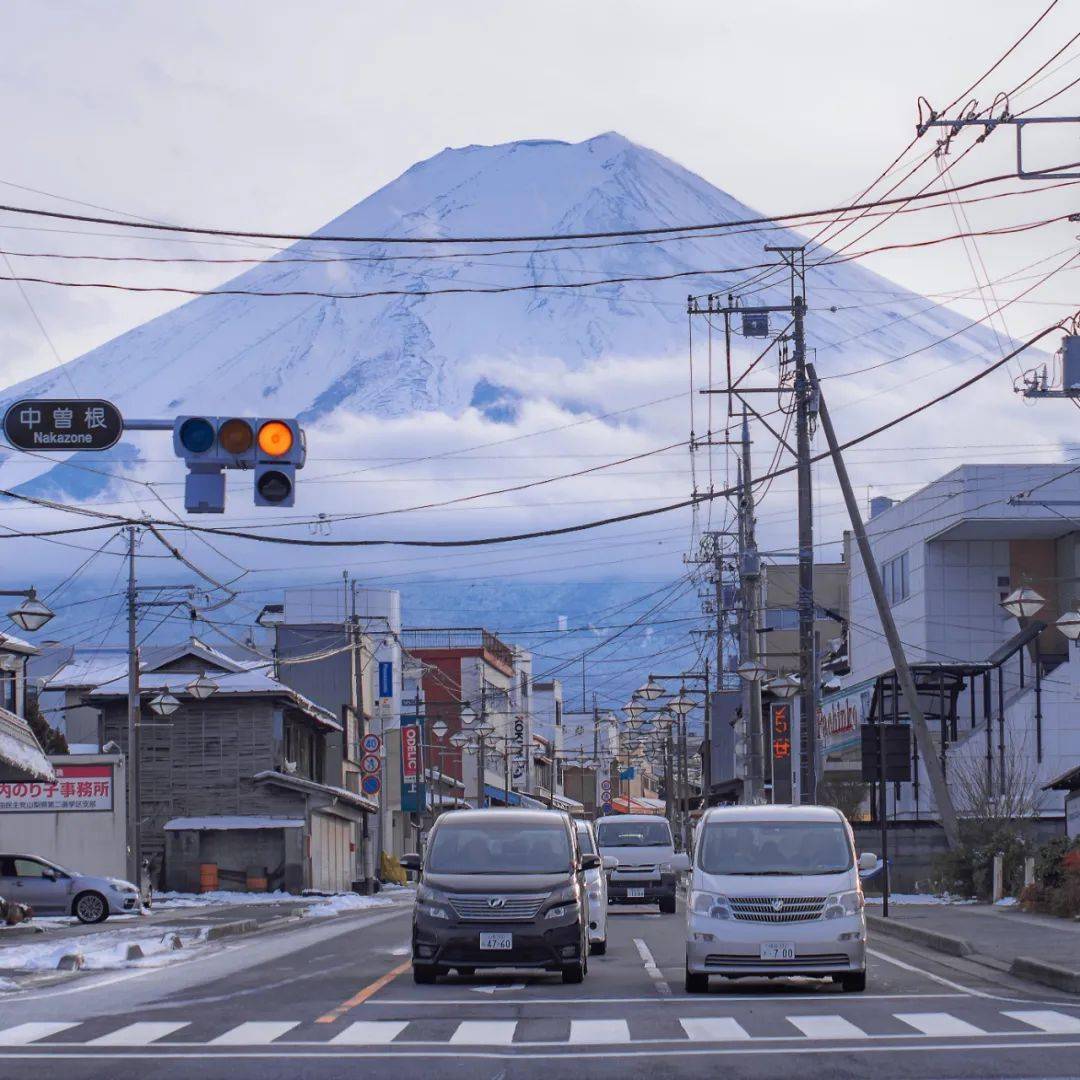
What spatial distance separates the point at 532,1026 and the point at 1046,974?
6080mm

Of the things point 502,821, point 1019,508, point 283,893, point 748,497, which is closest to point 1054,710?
point 1019,508

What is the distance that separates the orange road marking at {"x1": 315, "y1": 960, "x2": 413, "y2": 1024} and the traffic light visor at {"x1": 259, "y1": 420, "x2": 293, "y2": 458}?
543 cm

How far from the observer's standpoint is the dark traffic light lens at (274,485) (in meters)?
17.9

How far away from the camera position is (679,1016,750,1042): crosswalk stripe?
518 inches

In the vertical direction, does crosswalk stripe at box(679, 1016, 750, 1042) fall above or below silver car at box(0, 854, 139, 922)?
above

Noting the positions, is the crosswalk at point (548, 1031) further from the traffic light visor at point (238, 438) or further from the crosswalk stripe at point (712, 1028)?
the traffic light visor at point (238, 438)

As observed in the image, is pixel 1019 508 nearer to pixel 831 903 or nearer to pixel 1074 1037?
pixel 831 903

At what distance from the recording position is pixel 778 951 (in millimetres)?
17031

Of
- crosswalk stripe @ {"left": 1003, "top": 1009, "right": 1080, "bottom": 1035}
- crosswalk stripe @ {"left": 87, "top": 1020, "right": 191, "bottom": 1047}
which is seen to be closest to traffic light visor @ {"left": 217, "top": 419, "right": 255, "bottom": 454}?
crosswalk stripe @ {"left": 87, "top": 1020, "right": 191, "bottom": 1047}

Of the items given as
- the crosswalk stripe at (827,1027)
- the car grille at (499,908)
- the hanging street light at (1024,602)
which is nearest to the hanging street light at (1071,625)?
the hanging street light at (1024,602)

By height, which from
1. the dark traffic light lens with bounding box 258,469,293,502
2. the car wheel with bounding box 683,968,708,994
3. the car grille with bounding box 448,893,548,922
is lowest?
the car wheel with bounding box 683,968,708,994

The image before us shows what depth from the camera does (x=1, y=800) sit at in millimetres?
47562

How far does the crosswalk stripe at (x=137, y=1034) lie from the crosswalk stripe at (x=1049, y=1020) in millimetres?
6715

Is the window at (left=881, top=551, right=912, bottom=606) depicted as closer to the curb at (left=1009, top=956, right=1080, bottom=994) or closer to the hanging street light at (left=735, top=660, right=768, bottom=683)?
the hanging street light at (left=735, top=660, right=768, bottom=683)
